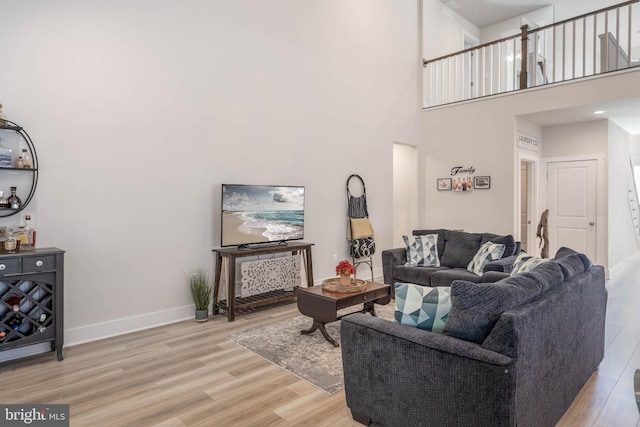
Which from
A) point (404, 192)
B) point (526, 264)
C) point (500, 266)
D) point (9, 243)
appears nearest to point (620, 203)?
point (404, 192)

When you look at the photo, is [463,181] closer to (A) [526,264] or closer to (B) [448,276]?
(B) [448,276]

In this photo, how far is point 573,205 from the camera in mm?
6914

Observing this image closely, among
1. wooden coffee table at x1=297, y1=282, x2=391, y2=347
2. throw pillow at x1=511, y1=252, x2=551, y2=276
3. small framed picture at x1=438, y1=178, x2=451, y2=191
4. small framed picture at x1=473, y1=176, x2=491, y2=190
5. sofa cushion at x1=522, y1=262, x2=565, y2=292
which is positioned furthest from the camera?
small framed picture at x1=438, y1=178, x2=451, y2=191

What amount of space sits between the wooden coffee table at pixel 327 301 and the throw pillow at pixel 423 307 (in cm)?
127

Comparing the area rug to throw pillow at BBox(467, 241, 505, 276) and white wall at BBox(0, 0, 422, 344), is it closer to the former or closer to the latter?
white wall at BBox(0, 0, 422, 344)

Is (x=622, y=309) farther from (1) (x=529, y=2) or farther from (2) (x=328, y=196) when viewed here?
(1) (x=529, y=2)

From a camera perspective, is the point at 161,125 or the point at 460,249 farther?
the point at 460,249

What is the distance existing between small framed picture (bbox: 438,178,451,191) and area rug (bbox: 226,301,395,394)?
354cm

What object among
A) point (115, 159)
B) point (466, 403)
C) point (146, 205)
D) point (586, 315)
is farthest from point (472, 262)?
point (115, 159)

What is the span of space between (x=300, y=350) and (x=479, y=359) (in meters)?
1.93

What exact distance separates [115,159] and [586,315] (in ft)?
13.6

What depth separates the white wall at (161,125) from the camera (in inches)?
136

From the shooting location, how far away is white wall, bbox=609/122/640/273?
667 cm

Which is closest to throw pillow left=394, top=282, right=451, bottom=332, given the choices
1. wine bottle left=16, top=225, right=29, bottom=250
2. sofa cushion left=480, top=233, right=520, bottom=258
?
sofa cushion left=480, top=233, right=520, bottom=258
